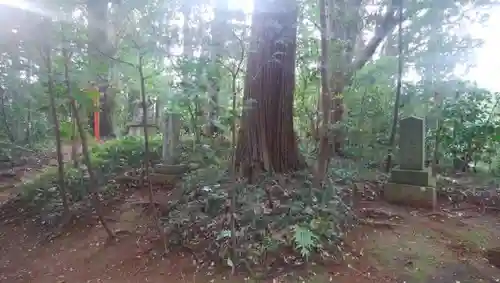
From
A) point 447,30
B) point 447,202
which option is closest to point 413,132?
point 447,202

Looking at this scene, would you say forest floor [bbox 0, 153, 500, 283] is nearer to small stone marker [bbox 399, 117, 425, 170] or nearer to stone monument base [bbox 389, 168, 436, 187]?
stone monument base [bbox 389, 168, 436, 187]

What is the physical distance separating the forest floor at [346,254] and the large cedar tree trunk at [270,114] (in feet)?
4.18

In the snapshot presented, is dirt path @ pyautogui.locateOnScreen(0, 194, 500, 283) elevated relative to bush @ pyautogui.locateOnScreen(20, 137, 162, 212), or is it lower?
lower

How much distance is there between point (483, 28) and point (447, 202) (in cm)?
384

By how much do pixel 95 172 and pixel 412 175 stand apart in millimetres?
4818

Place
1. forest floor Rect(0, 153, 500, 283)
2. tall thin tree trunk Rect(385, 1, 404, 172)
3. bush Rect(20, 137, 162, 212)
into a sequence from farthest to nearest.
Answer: tall thin tree trunk Rect(385, 1, 404, 172) → bush Rect(20, 137, 162, 212) → forest floor Rect(0, 153, 500, 283)

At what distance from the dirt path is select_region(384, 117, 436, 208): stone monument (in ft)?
0.79

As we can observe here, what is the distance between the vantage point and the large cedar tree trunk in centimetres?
486

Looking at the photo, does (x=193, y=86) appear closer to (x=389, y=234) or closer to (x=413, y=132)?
(x=389, y=234)

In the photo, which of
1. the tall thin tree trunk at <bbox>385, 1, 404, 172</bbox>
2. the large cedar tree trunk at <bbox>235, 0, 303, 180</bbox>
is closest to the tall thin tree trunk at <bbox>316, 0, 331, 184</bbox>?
the large cedar tree trunk at <bbox>235, 0, 303, 180</bbox>

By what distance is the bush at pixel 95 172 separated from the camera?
5426 mm

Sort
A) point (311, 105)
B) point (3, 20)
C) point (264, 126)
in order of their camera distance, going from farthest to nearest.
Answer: point (311, 105) < point (264, 126) < point (3, 20)

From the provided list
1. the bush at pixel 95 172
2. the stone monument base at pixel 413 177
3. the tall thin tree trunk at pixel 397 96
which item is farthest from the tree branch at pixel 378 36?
the bush at pixel 95 172

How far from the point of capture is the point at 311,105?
289 inches
